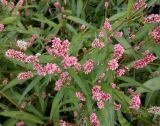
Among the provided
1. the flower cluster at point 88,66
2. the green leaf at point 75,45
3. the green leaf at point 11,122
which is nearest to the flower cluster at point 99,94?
the flower cluster at point 88,66

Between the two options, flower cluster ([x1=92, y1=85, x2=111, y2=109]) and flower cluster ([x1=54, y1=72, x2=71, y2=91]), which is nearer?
flower cluster ([x1=92, y1=85, x2=111, y2=109])

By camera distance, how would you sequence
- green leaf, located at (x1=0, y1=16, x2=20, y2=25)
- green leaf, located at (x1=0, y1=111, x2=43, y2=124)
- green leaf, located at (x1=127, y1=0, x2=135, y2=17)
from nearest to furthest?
green leaf, located at (x1=127, y1=0, x2=135, y2=17)
green leaf, located at (x1=0, y1=111, x2=43, y2=124)
green leaf, located at (x1=0, y1=16, x2=20, y2=25)

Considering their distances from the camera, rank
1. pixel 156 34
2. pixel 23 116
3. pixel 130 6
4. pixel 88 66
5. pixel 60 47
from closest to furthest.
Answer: pixel 60 47
pixel 88 66
pixel 130 6
pixel 156 34
pixel 23 116

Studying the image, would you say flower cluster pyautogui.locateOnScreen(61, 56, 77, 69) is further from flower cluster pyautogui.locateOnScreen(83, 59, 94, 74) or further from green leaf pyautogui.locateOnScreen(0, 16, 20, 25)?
green leaf pyautogui.locateOnScreen(0, 16, 20, 25)

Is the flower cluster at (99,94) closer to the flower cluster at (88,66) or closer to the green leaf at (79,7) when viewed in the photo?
the flower cluster at (88,66)

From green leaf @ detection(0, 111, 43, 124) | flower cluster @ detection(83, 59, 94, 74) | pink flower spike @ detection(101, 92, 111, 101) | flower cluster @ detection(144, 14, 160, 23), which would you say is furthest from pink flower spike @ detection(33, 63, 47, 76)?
flower cluster @ detection(144, 14, 160, 23)

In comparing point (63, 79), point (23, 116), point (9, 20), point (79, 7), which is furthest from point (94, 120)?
point (79, 7)

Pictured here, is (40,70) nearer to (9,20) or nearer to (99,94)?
(99,94)

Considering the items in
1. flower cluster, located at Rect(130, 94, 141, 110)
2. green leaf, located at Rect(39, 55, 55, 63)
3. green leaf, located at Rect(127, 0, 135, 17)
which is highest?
green leaf, located at Rect(127, 0, 135, 17)
